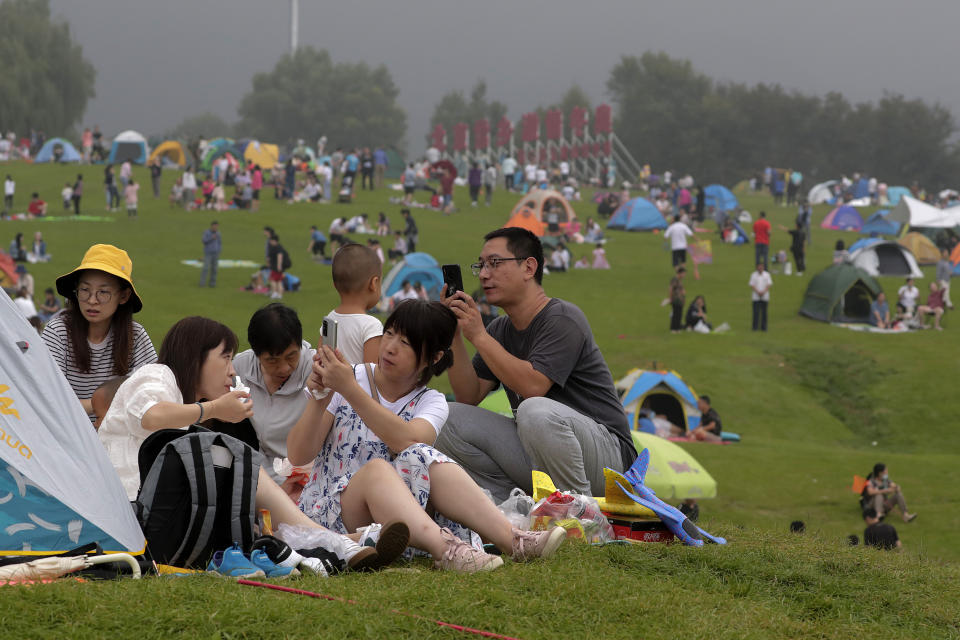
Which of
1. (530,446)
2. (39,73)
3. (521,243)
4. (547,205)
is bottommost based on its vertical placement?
(530,446)

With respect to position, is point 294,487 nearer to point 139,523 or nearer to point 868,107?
point 139,523

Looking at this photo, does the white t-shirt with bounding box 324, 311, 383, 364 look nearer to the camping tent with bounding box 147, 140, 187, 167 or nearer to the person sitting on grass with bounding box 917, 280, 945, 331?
the person sitting on grass with bounding box 917, 280, 945, 331

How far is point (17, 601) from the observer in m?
3.12

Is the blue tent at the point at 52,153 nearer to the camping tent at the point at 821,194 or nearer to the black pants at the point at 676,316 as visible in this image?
the black pants at the point at 676,316

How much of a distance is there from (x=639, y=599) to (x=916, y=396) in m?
17.4

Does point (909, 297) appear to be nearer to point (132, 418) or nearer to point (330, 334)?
point (330, 334)

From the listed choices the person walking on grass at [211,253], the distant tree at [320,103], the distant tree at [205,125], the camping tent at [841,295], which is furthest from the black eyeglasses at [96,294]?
the distant tree at [205,125]

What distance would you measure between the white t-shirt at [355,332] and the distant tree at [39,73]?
66081 mm

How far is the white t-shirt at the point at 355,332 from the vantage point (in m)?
5.73

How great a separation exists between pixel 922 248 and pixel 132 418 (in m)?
35.1

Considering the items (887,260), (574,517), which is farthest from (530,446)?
(887,260)

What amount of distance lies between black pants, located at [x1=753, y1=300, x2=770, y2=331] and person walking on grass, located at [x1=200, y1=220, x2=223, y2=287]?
12247 mm

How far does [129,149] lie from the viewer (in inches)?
1871

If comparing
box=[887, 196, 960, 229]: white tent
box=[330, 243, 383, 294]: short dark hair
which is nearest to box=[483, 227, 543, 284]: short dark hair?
box=[330, 243, 383, 294]: short dark hair
